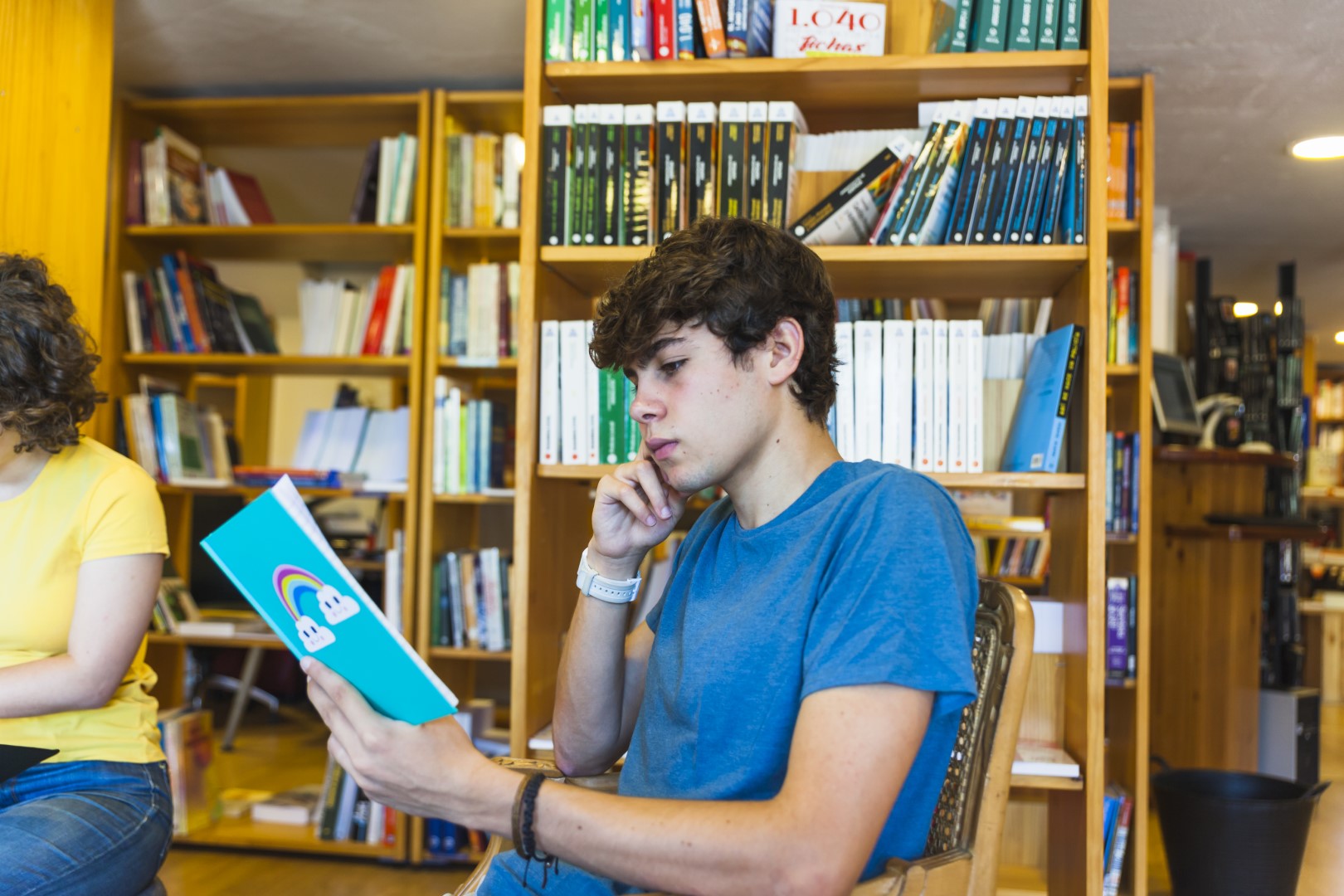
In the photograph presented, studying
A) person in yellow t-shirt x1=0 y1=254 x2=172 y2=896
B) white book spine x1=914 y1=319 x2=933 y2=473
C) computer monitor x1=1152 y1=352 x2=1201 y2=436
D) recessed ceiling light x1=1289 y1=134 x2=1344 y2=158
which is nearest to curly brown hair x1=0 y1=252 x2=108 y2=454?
person in yellow t-shirt x1=0 y1=254 x2=172 y2=896

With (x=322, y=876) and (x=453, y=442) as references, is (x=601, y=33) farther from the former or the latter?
(x=322, y=876)

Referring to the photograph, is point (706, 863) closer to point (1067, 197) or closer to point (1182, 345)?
point (1067, 197)

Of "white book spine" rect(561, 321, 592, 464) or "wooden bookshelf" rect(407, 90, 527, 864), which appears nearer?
"white book spine" rect(561, 321, 592, 464)

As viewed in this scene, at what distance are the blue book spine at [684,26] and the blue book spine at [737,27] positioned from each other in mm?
67

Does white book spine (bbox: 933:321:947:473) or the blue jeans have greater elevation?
white book spine (bbox: 933:321:947:473)

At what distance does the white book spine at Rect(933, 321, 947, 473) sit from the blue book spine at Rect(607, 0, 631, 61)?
30.6 inches

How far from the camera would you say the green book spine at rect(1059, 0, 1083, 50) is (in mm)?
1954

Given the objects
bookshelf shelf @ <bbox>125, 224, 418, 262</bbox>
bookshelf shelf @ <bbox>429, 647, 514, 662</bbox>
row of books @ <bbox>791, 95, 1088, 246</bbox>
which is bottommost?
bookshelf shelf @ <bbox>429, 647, 514, 662</bbox>

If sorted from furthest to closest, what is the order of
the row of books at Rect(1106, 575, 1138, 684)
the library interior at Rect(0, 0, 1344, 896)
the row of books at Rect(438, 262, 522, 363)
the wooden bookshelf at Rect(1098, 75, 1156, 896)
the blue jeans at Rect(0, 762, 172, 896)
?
the row of books at Rect(438, 262, 522, 363) < the row of books at Rect(1106, 575, 1138, 684) < the wooden bookshelf at Rect(1098, 75, 1156, 896) < the blue jeans at Rect(0, 762, 172, 896) < the library interior at Rect(0, 0, 1344, 896)

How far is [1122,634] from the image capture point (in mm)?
3061

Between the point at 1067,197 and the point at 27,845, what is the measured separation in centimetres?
184

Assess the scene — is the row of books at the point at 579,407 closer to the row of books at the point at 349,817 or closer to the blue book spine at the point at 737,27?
the blue book spine at the point at 737,27

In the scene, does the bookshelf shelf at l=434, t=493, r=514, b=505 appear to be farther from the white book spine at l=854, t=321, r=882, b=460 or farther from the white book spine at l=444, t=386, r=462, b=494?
the white book spine at l=854, t=321, r=882, b=460

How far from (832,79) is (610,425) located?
761 millimetres
